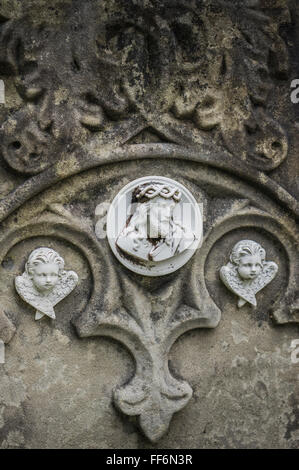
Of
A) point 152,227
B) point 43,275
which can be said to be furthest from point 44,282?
point 152,227

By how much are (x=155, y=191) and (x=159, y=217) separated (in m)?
0.08

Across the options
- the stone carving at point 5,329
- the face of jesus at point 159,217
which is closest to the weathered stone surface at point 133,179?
the stone carving at point 5,329

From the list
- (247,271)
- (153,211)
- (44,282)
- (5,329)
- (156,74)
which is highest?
(156,74)

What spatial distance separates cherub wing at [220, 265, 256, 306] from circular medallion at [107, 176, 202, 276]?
14cm

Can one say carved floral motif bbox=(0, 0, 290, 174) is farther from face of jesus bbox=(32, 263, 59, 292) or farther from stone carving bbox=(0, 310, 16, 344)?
stone carving bbox=(0, 310, 16, 344)

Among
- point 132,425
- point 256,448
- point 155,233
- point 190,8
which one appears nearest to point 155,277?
point 155,233

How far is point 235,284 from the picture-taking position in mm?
2545

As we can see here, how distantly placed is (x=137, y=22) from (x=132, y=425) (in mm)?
1306

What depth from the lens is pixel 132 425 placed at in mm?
2463

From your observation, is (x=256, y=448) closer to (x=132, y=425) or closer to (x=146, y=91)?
(x=132, y=425)

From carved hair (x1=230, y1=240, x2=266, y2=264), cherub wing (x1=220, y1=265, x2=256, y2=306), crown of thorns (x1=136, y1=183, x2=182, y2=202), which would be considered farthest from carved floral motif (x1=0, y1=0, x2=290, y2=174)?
cherub wing (x1=220, y1=265, x2=256, y2=306)

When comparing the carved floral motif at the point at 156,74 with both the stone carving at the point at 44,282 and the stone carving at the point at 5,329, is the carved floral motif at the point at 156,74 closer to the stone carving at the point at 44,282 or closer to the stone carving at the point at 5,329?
the stone carving at the point at 44,282

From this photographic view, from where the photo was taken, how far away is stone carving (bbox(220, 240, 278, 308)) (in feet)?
8.29

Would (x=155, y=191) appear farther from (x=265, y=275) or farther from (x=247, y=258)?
(x=265, y=275)
